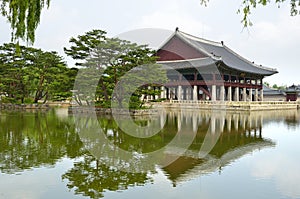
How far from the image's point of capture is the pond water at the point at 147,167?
669 centimetres

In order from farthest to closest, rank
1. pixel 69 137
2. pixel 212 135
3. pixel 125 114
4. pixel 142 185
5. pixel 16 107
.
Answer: pixel 16 107
pixel 125 114
pixel 212 135
pixel 69 137
pixel 142 185

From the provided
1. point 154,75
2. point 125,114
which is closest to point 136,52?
point 154,75

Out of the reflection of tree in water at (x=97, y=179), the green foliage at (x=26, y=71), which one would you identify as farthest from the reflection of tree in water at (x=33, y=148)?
the green foliage at (x=26, y=71)

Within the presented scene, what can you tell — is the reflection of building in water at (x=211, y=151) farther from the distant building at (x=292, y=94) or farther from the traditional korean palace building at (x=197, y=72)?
the distant building at (x=292, y=94)

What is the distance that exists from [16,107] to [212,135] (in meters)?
30.7

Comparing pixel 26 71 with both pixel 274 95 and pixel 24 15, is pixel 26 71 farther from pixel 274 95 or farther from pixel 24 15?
pixel 274 95

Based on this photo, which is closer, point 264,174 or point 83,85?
point 264,174

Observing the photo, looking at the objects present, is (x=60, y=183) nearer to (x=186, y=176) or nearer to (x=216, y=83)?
(x=186, y=176)

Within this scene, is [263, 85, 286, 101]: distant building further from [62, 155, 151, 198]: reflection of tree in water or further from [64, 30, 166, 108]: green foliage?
[62, 155, 151, 198]: reflection of tree in water

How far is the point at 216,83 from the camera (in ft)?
127

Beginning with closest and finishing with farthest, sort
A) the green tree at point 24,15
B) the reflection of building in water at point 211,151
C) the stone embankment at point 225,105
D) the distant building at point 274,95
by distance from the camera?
the green tree at point 24,15
the reflection of building in water at point 211,151
the stone embankment at point 225,105
the distant building at point 274,95

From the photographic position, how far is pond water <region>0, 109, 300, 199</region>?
6.69m

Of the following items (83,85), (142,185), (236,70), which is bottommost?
(142,185)

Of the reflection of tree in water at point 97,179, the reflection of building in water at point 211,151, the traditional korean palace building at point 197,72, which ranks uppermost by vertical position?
the traditional korean palace building at point 197,72
